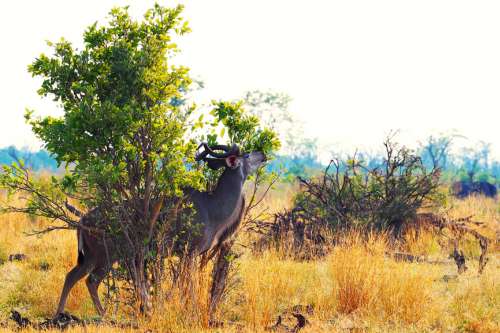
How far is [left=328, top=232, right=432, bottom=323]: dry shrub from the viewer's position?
314 inches

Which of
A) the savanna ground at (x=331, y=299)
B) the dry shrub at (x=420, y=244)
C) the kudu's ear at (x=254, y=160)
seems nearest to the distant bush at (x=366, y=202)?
the dry shrub at (x=420, y=244)

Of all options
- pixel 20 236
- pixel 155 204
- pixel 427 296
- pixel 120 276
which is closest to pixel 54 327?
pixel 120 276

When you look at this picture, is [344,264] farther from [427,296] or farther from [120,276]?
[120,276]

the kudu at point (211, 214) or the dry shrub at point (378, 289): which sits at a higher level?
the kudu at point (211, 214)

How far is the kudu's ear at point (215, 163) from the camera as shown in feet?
25.7

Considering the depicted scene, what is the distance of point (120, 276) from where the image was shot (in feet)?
24.2

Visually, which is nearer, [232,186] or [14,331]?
[14,331]

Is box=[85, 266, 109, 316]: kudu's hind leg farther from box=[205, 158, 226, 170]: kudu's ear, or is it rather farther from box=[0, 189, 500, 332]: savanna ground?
box=[205, 158, 226, 170]: kudu's ear

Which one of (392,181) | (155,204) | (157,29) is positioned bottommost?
(155,204)

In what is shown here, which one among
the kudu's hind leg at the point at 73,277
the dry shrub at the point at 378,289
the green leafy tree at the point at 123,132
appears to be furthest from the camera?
the dry shrub at the point at 378,289

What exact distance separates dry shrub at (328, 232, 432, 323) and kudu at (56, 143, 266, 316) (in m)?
1.60

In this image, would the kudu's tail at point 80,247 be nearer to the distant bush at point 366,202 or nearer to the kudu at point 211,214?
the kudu at point 211,214

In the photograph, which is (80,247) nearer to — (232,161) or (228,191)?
(228,191)

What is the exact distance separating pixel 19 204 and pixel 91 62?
39.4 feet
